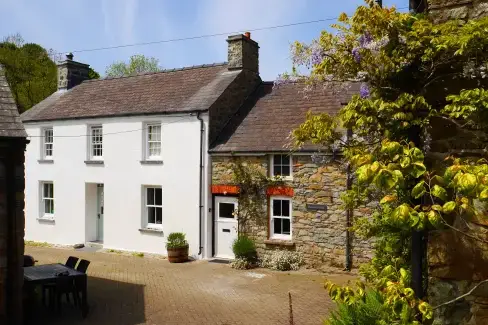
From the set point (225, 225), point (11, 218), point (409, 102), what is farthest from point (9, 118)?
point (225, 225)

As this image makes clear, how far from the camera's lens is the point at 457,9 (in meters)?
4.22

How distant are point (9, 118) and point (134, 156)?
8755 millimetres

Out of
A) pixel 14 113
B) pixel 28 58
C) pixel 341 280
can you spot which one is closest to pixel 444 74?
pixel 14 113

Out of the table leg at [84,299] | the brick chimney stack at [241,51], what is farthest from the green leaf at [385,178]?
the brick chimney stack at [241,51]

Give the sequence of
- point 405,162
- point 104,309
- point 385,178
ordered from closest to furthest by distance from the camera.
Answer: point 385,178, point 405,162, point 104,309

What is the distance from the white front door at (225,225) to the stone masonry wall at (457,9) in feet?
39.9

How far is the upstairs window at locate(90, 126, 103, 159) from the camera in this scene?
19.3 m

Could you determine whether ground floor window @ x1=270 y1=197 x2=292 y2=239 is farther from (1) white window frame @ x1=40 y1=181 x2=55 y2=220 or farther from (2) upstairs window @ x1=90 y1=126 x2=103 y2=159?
(1) white window frame @ x1=40 y1=181 x2=55 y2=220

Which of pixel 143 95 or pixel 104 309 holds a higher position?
pixel 143 95

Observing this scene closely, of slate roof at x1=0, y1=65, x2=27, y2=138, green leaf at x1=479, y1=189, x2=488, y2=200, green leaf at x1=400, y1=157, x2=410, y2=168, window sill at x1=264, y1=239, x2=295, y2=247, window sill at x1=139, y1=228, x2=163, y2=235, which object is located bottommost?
window sill at x1=264, y1=239, x2=295, y2=247

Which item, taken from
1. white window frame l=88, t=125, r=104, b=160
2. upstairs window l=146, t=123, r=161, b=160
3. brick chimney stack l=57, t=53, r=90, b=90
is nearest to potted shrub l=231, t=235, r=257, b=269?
upstairs window l=146, t=123, r=161, b=160

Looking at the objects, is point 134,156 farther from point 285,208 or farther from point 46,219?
point 285,208

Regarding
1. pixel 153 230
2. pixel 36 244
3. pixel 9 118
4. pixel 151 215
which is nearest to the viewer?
pixel 9 118

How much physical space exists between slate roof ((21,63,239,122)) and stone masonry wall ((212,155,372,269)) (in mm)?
4071
